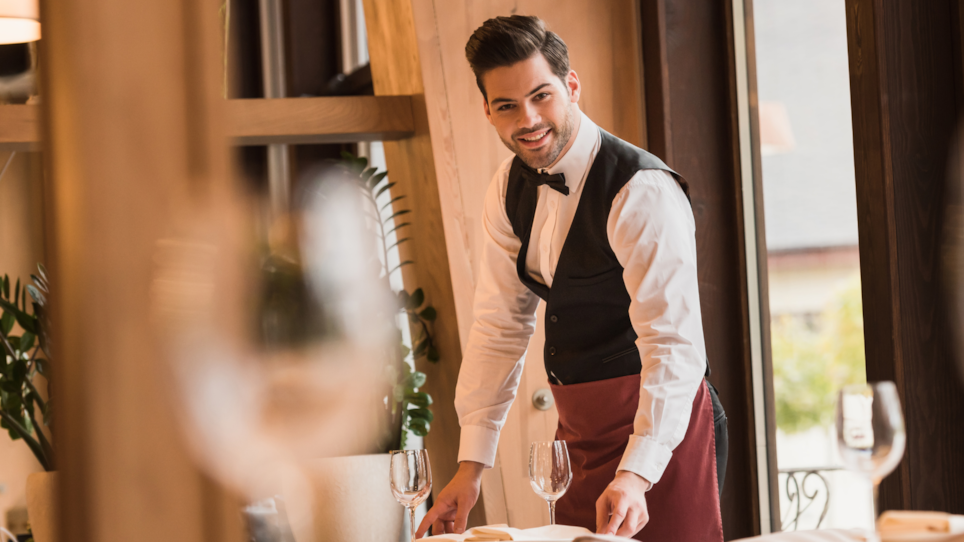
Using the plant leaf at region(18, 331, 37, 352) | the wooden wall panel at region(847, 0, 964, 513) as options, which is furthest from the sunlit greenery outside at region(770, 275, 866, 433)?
the plant leaf at region(18, 331, 37, 352)

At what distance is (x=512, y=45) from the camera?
188cm

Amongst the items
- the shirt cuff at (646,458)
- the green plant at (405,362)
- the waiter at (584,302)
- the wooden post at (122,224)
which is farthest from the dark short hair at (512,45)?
the wooden post at (122,224)

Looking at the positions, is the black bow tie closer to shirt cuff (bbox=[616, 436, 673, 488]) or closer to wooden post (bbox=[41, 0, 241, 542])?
shirt cuff (bbox=[616, 436, 673, 488])

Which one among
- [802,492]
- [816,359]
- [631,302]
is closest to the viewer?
[631,302]

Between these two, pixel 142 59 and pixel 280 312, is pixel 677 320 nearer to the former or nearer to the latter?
pixel 142 59

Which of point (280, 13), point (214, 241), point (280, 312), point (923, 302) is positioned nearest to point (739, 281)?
point (923, 302)

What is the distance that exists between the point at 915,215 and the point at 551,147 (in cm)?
85

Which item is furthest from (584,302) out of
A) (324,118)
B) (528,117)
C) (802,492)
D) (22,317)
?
(22,317)

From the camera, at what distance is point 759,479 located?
266 centimetres

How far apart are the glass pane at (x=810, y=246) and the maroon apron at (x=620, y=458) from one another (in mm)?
737

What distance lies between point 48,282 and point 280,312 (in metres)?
2.88

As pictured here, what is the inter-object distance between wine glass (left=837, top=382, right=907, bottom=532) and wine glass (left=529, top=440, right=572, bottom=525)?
1.65ft

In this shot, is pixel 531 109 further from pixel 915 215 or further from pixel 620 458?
pixel 915 215

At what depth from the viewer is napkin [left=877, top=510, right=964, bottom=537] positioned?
2.98 feet
